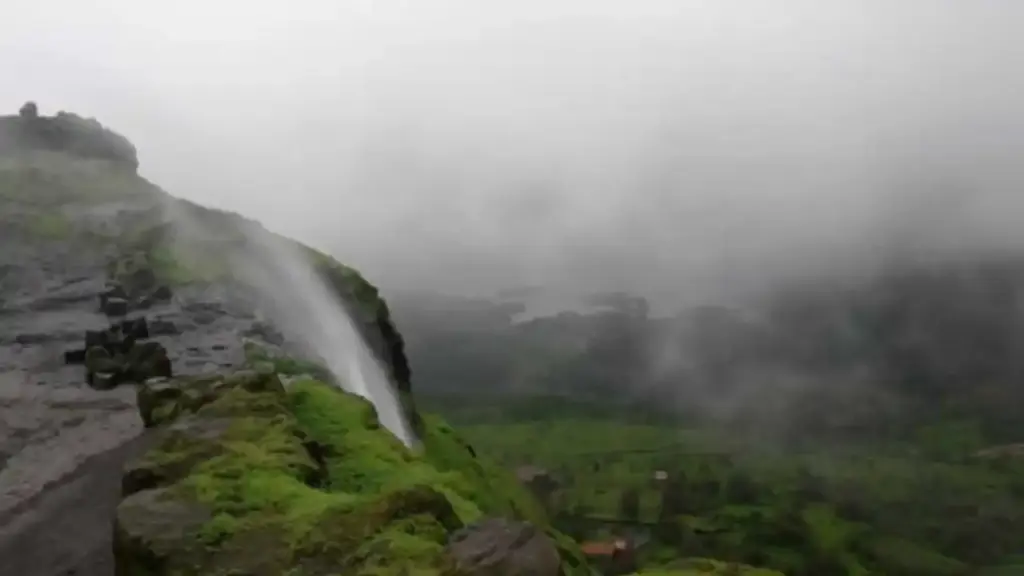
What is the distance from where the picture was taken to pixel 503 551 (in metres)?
15.6

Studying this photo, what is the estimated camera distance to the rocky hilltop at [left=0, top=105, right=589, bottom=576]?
56.2ft

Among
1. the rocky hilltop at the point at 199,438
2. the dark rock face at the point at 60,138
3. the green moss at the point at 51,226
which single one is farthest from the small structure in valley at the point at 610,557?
the dark rock face at the point at 60,138

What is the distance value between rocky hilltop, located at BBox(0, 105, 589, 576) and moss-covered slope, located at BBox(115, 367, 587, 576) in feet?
0.16

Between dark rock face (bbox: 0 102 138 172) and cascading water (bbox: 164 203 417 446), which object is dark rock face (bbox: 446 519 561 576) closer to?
cascading water (bbox: 164 203 417 446)

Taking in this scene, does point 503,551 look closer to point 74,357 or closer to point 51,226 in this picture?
point 74,357

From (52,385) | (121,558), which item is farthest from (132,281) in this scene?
(121,558)

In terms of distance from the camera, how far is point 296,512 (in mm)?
18328

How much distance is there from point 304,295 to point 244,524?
41043 millimetres

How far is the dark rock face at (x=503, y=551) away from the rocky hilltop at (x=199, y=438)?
0.13 ft

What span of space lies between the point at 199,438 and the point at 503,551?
9.99 metres

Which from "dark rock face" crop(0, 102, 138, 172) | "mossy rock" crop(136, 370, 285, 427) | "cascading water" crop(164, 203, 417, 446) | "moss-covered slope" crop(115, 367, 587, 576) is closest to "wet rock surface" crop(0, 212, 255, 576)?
"mossy rock" crop(136, 370, 285, 427)

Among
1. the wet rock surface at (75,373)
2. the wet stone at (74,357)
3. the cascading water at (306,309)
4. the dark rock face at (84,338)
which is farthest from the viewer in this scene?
the cascading water at (306,309)

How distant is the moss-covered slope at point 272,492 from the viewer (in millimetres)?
16688

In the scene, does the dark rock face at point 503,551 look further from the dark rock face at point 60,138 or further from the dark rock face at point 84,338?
the dark rock face at point 60,138
